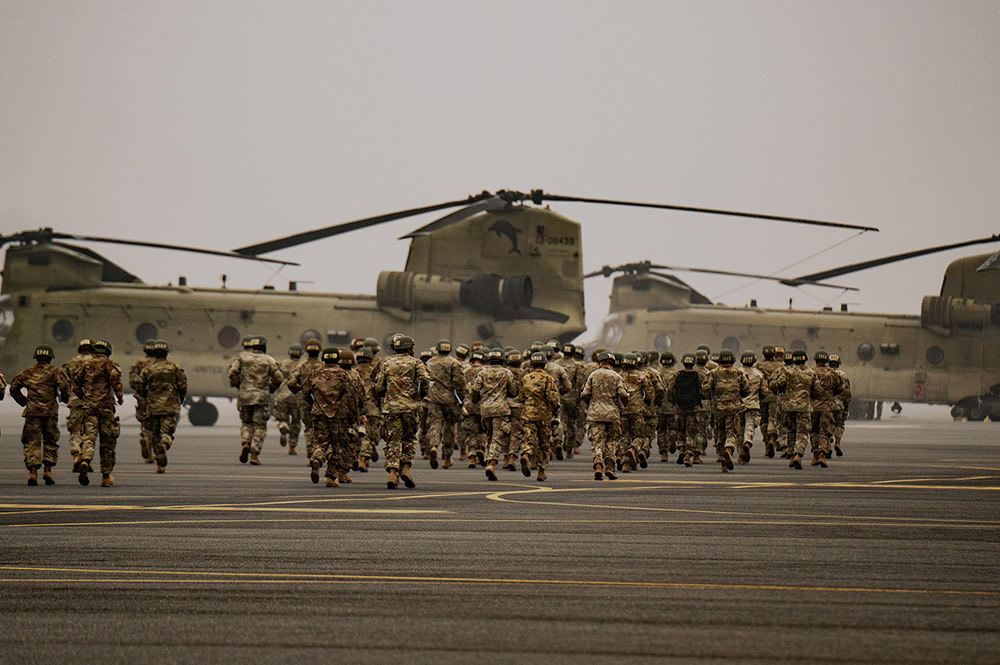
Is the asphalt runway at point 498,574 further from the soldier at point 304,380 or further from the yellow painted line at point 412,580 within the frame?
the soldier at point 304,380

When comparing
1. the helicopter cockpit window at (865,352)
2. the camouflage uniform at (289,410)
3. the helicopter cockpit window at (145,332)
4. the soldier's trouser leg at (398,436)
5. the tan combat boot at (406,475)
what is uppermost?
the helicopter cockpit window at (145,332)

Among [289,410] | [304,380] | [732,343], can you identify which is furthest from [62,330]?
[732,343]

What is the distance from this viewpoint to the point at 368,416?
1931 cm

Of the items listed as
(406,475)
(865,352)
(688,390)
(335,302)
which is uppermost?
(335,302)

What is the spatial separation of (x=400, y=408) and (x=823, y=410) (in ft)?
28.0

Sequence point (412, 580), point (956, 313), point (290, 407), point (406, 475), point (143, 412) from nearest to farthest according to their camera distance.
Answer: point (412, 580)
point (406, 475)
point (143, 412)
point (290, 407)
point (956, 313)

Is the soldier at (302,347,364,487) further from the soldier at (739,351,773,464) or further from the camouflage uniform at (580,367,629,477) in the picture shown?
the soldier at (739,351,773,464)

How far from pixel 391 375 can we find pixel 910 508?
656 cm

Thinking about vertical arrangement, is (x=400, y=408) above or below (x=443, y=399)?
below

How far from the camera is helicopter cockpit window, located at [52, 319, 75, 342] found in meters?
32.2

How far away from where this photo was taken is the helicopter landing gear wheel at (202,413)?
36281mm

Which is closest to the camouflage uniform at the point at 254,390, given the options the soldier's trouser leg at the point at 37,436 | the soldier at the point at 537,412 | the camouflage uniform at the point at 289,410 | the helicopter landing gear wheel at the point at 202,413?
the camouflage uniform at the point at 289,410

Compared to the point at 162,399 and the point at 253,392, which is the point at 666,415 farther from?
the point at 162,399

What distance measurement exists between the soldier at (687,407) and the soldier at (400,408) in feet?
21.5
